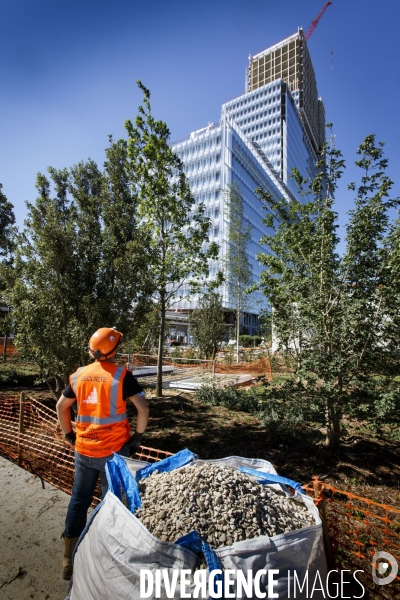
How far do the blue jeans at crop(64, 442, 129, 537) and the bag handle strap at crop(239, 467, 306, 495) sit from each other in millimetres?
1044

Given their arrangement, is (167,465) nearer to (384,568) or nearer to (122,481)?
(122,481)

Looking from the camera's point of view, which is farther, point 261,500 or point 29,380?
point 29,380

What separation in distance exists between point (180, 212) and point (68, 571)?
9.11 meters

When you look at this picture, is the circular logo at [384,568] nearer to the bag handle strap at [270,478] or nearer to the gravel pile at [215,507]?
the bag handle strap at [270,478]

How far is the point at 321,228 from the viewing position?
529 cm

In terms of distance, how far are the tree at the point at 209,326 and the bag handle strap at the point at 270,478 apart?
15118 mm

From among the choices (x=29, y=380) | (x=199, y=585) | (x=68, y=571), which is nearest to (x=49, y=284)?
(x=68, y=571)

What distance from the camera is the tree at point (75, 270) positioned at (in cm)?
565

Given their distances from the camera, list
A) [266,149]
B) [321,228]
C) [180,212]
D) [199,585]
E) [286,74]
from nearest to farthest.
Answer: [199,585], [321,228], [180,212], [266,149], [286,74]

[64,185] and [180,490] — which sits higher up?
[64,185]

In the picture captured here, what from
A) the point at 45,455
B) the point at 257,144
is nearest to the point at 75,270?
the point at 45,455

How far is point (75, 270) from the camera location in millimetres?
6199

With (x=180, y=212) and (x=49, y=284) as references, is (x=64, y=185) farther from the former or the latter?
(x=180, y=212)

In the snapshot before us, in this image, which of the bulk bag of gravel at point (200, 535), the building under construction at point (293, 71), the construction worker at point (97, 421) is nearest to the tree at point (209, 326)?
the construction worker at point (97, 421)
